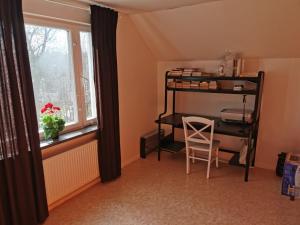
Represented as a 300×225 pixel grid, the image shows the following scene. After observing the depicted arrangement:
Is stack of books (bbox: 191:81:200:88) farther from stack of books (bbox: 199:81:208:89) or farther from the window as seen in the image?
the window

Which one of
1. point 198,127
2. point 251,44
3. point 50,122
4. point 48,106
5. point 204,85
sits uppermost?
point 251,44

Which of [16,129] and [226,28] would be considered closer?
[16,129]

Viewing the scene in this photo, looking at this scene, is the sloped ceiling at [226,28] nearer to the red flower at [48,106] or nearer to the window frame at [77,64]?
the window frame at [77,64]

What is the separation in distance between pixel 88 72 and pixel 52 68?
455mm

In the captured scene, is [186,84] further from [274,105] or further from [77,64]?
[77,64]

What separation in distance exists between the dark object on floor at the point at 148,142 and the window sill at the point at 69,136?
3.24 feet

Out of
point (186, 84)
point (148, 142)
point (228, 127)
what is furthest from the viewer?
point (148, 142)

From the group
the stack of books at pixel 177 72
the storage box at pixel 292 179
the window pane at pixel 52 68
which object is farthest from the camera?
the stack of books at pixel 177 72

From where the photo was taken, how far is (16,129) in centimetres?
176

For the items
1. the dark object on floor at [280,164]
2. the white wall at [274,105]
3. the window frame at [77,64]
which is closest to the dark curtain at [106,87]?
the window frame at [77,64]

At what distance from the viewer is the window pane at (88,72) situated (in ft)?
8.47

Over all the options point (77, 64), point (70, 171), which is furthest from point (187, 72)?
point (70, 171)

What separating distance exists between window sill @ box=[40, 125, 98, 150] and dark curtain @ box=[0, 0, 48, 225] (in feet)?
0.58

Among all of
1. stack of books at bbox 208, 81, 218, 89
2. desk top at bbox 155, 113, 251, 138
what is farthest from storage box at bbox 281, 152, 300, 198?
stack of books at bbox 208, 81, 218, 89
